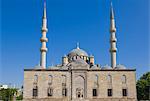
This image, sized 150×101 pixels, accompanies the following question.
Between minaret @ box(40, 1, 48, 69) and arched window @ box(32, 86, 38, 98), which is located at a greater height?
minaret @ box(40, 1, 48, 69)

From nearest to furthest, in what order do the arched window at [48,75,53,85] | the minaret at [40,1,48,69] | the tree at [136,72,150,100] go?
the arched window at [48,75,53,85] < the minaret at [40,1,48,69] < the tree at [136,72,150,100]

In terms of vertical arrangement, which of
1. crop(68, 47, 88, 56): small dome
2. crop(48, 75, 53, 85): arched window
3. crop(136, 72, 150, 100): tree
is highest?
crop(68, 47, 88, 56): small dome

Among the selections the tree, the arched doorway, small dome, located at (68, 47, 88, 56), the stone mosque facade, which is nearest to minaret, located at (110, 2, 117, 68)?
the stone mosque facade

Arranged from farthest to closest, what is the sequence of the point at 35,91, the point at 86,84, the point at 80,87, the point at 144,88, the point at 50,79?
the point at 144,88 < the point at 80,87 < the point at 86,84 < the point at 50,79 < the point at 35,91

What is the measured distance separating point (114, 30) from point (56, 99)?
15.0m

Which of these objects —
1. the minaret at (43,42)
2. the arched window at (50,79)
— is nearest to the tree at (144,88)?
the minaret at (43,42)

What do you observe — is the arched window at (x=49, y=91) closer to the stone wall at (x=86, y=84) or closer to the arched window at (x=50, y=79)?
the stone wall at (x=86, y=84)

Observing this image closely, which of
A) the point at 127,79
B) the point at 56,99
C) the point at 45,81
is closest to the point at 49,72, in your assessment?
the point at 45,81

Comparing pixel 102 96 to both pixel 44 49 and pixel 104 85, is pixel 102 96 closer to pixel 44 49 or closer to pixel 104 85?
pixel 104 85

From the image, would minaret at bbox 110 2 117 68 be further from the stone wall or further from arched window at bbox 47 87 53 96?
arched window at bbox 47 87 53 96

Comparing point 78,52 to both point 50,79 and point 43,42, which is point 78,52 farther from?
point 50,79

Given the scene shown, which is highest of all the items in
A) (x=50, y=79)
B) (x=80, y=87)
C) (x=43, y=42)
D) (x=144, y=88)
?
(x=43, y=42)

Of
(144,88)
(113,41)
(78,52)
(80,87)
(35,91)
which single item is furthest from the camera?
(78,52)

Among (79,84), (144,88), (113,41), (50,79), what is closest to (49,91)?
(50,79)
